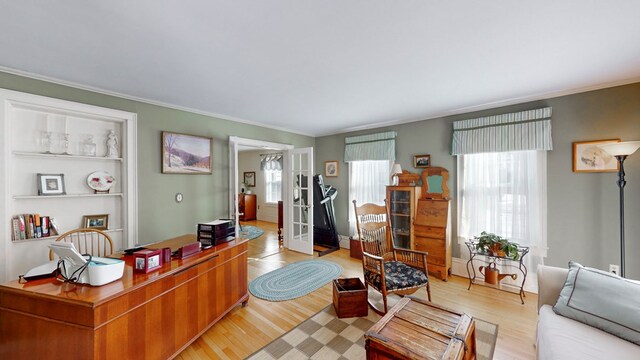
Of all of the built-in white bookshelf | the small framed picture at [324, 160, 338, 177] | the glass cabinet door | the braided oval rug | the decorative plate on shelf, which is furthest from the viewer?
the small framed picture at [324, 160, 338, 177]

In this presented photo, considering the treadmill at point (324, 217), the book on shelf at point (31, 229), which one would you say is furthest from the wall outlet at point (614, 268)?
the book on shelf at point (31, 229)

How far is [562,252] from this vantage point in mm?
2713

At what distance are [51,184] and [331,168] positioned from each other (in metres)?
3.97

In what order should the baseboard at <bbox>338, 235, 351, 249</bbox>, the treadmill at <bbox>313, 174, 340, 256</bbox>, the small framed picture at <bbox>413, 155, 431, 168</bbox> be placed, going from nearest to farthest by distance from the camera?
the small framed picture at <bbox>413, 155, 431, 168</bbox> < the treadmill at <bbox>313, 174, 340, 256</bbox> < the baseboard at <bbox>338, 235, 351, 249</bbox>

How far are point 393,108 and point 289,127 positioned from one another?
2.00m

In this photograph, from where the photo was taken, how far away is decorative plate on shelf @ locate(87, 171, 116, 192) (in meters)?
2.54

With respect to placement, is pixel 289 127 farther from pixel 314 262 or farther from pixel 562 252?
pixel 562 252

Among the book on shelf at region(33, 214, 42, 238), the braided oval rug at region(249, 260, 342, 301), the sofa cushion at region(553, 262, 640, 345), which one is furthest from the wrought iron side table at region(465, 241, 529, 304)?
the book on shelf at region(33, 214, 42, 238)

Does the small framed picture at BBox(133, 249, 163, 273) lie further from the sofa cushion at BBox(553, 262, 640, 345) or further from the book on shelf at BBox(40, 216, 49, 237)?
the sofa cushion at BBox(553, 262, 640, 345)

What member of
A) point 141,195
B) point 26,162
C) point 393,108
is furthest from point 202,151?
point 393,108

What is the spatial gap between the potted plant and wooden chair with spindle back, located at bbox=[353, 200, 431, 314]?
888 mm

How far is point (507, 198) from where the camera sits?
305 cm

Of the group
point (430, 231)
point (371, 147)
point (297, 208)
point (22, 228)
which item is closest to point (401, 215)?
point (430, 231)

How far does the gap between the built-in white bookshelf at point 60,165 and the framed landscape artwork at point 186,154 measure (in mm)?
347
